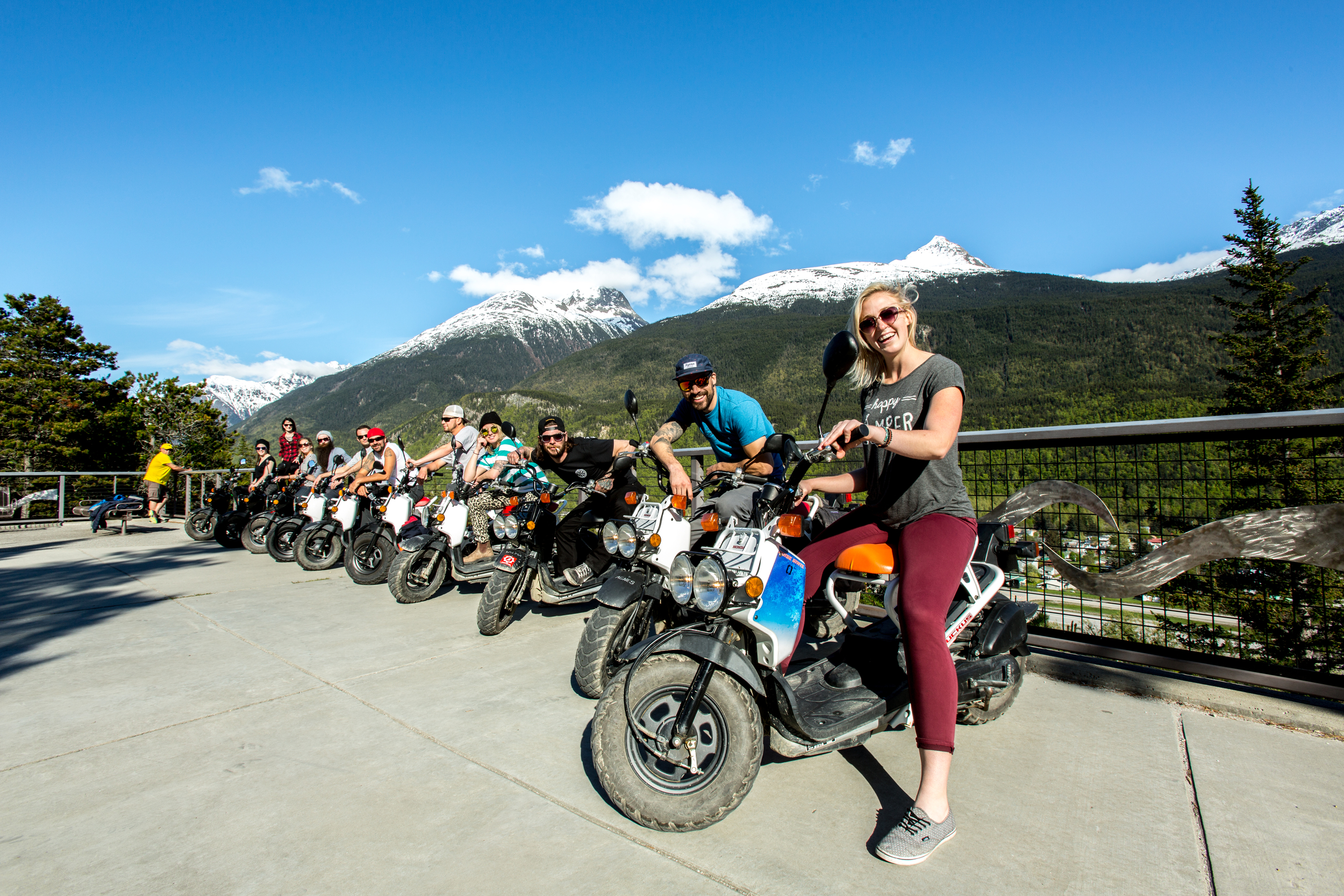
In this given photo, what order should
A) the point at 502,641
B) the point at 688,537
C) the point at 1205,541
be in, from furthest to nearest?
1. the point at 502,641
2. the point at 1205,541
3. the point at 688,537

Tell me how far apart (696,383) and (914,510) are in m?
1.51

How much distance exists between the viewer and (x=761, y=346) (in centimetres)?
14238

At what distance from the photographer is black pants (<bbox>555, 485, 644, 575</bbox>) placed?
4.27m

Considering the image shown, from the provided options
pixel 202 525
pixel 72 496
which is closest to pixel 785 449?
pixel 202 525

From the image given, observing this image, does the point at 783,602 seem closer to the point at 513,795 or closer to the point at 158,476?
the point at 513,795

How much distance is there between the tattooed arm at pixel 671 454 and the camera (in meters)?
2.90

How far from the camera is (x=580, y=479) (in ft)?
14.4

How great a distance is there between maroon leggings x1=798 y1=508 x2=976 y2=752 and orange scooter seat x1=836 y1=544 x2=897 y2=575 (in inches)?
1.4

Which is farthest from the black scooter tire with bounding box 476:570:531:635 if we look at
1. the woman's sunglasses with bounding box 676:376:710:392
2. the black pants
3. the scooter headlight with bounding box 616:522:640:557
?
the scooter headlight with bounding box 616:522:640:557

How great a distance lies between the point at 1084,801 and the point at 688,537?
1.68 m

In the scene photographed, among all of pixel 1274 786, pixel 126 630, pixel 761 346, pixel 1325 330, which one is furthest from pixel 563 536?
pixel 761 346

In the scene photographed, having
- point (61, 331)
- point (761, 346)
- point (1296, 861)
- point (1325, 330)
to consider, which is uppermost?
point (761, 346)

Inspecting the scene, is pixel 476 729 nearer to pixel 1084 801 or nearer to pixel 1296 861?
pixel 1084 801

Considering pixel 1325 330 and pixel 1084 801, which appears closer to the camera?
pixel 1084 801
